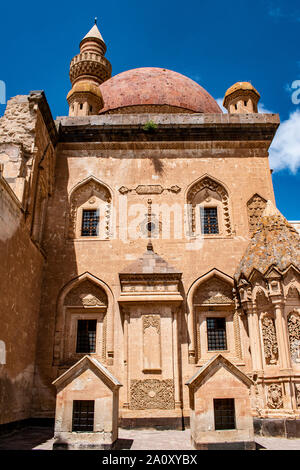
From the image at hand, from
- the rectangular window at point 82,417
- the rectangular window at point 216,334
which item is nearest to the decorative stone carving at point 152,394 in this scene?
the rectangular window at point 216,334

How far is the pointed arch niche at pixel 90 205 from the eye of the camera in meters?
12.9

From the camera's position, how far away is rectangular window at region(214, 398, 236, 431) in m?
7.16

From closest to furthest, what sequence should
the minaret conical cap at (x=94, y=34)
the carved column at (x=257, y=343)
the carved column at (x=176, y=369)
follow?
the carved column at (x=257, y=343)
the carved column at (x=176, y=369)
the minaret conical cap at (x=94, y=34)

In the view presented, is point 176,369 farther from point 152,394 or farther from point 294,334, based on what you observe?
point 294,334

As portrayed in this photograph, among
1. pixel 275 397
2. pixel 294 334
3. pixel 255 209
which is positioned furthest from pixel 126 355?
pixel 255 209

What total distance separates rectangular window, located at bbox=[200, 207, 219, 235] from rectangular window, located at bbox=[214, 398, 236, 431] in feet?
21.1

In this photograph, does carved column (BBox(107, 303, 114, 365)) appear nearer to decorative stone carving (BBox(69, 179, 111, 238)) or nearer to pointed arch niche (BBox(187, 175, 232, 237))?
decorative stone carving (BBox(69, 179, 111, 238))

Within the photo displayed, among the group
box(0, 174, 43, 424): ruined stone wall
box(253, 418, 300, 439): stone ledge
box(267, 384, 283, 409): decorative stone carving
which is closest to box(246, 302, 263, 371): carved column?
box(267, 384, 283, 409): decorative stone carving

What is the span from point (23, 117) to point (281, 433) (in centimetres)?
1057

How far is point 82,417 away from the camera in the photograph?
7.00 m

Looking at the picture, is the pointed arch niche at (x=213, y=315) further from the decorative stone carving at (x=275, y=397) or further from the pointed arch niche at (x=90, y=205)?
the pointed arch niche at (x=90, y=205)

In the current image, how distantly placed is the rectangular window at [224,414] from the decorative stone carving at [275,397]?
281 centimetres
